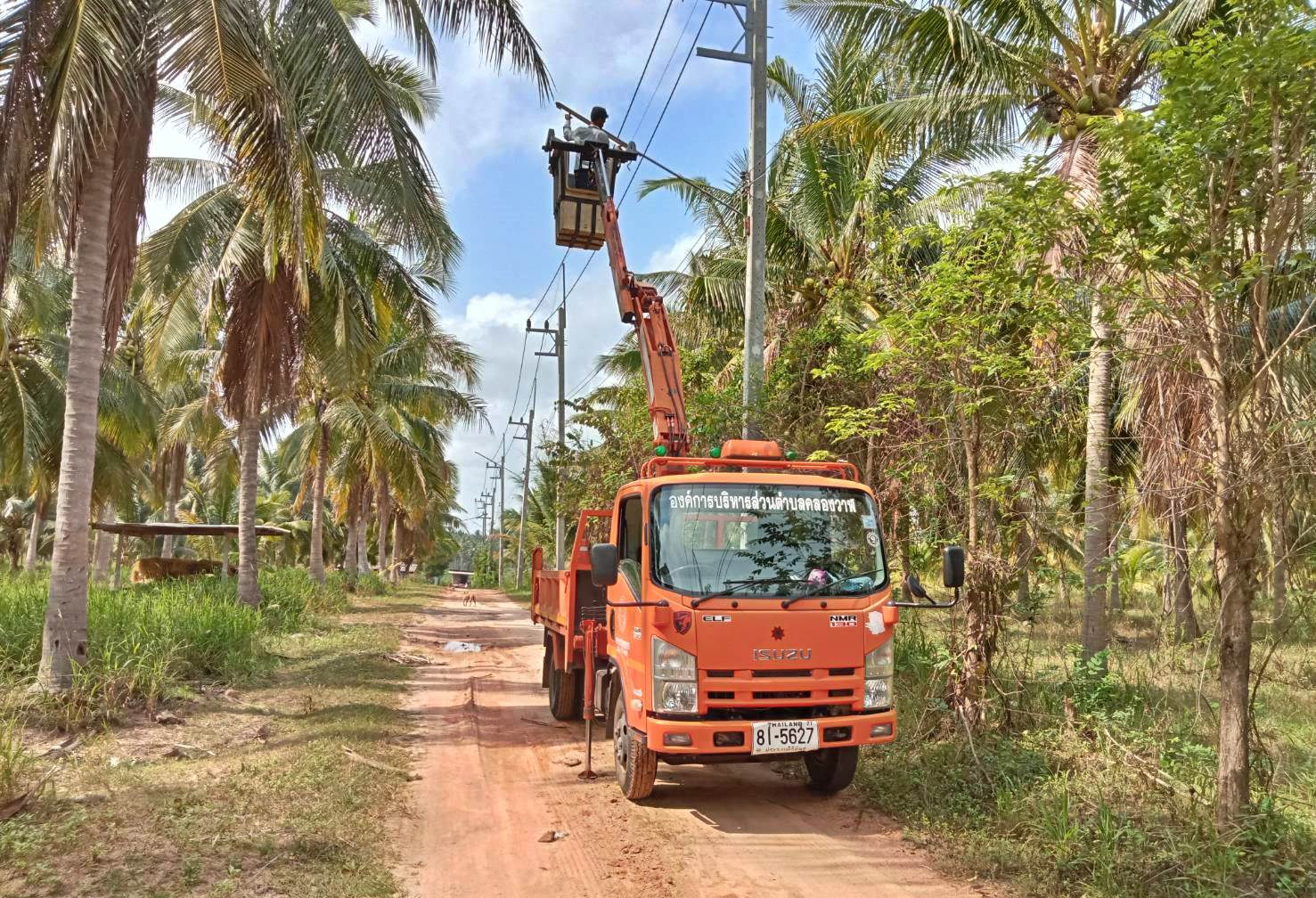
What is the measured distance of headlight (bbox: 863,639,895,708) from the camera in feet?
19.6

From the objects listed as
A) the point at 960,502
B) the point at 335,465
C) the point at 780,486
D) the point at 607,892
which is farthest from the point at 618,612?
the point at 335,465

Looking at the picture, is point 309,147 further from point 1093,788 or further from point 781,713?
point 1093,788

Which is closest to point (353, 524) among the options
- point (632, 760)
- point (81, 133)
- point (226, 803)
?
point (81, 133)

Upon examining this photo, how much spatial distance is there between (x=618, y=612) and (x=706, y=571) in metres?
1.07

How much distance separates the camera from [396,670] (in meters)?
12.2

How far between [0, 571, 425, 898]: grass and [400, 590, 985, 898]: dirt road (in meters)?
0.40

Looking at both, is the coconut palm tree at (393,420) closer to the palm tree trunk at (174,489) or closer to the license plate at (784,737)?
the palm tree trunk at (174,489)

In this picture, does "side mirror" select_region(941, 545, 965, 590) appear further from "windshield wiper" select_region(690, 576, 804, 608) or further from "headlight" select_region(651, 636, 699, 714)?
"headlight" select_region(651, 636, 699, 714)

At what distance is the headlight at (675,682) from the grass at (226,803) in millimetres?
1883

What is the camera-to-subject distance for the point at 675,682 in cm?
564

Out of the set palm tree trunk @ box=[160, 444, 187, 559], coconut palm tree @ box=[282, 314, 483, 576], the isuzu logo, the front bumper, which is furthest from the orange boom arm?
palm tree trunk @ box=[160, 444, 187, 559]

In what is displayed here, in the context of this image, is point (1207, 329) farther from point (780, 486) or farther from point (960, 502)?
point (960, 502)

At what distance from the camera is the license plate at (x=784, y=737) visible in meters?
5.61

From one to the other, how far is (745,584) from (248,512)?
482 inches
